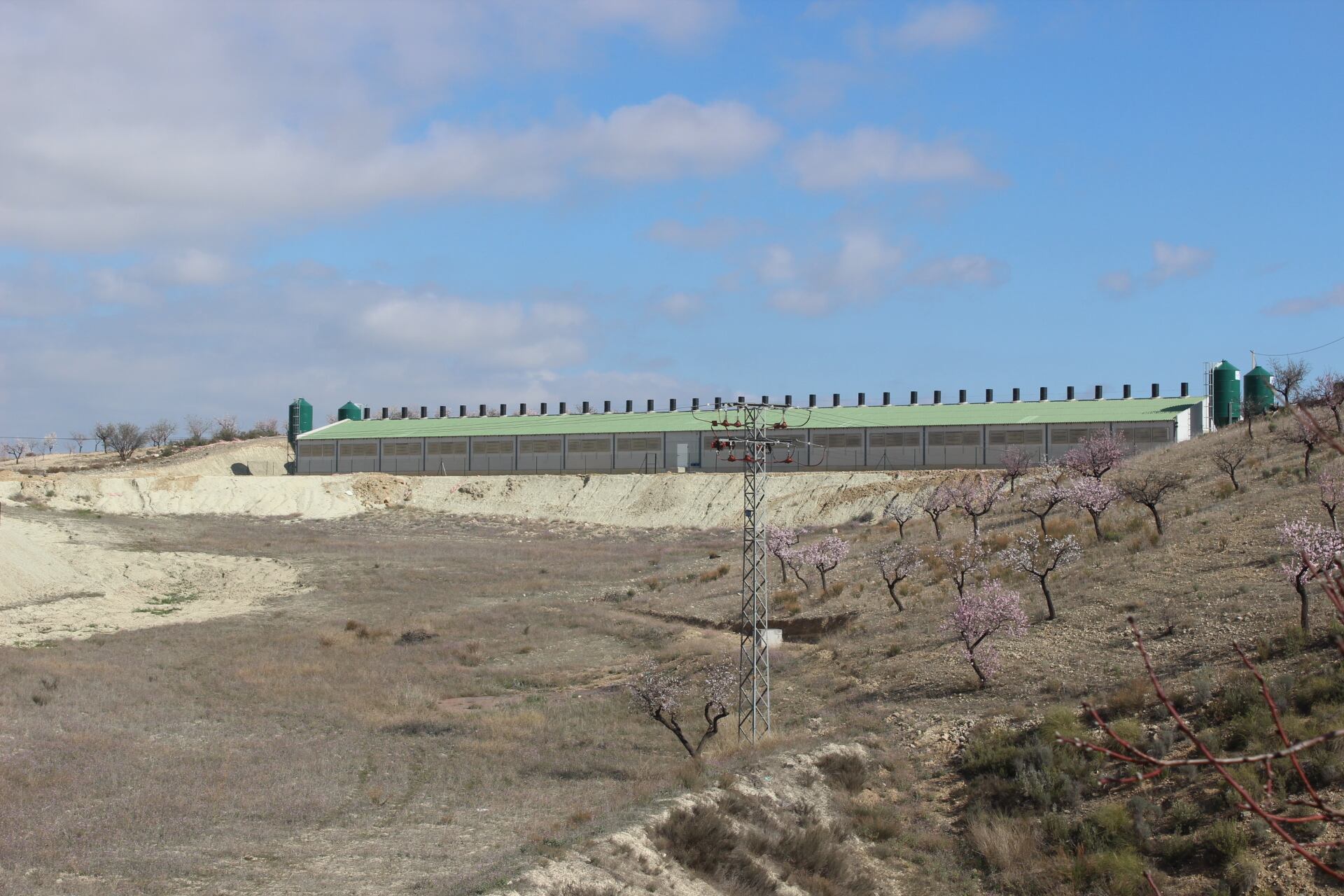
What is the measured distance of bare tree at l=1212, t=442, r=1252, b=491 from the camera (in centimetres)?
4293

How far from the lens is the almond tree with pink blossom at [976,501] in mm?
47688

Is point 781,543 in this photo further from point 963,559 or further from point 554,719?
point 554,719

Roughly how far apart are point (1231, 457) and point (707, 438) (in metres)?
48.2

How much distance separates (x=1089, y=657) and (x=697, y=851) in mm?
14473

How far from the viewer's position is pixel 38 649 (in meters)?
39.6

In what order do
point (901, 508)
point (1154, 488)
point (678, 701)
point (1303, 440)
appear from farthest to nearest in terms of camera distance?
point (901, 508) < point (1154, 488) < point (1303, 440) < point (678, 701)

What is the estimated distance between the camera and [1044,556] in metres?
37.3

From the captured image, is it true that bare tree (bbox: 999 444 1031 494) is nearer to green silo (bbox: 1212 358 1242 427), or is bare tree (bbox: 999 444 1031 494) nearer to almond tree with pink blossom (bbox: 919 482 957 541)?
almond tree with pink blossom (bbox: 919 482 957 541)

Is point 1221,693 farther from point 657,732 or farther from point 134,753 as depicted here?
point 134,753

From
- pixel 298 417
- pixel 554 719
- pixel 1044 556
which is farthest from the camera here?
pixel 298 417

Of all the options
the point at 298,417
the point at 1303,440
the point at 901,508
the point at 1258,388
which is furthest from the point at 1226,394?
the point at 298,417

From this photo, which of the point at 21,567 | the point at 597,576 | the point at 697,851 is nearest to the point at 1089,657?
the point at 697,851

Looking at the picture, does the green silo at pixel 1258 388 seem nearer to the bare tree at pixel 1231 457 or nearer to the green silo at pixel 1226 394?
the green silo at pixel 1226 394

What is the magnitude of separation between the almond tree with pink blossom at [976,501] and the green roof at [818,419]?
15.5 m
